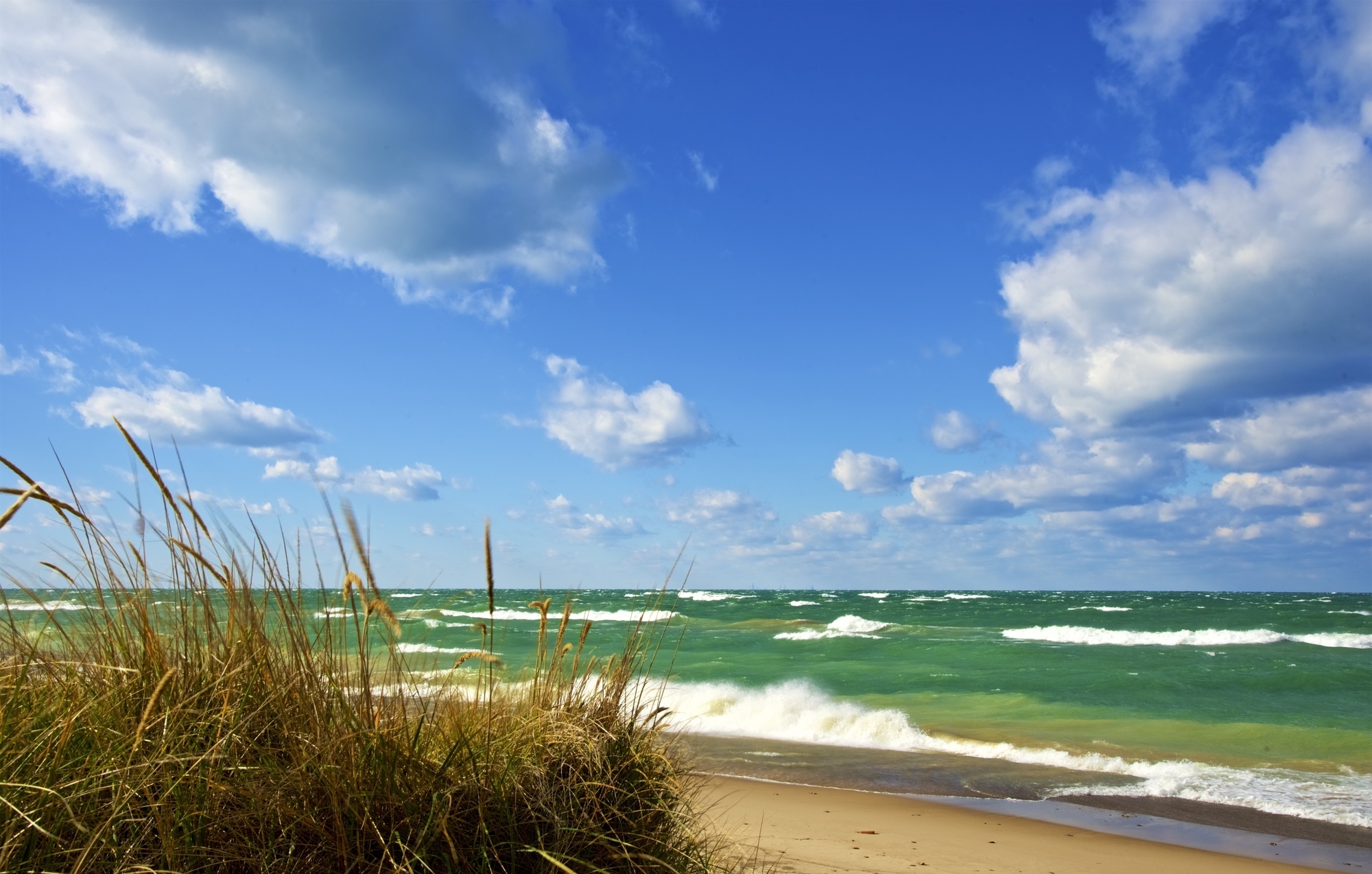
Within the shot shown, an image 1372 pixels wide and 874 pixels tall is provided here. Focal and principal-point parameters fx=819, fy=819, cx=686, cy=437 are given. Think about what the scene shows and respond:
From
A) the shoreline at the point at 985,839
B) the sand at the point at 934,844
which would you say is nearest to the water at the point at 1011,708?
the shoreline at the point at 985,839

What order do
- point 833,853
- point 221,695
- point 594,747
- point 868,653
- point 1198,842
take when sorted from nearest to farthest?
1. point 221,695
2. point 594,747
3. point 833,853
4. point 1198,842
5. point 868,653

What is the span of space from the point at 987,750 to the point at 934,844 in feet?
15.3

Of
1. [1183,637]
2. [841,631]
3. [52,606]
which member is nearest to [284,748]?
[52,606]

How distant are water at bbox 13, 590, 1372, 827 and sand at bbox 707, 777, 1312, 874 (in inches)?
41.7

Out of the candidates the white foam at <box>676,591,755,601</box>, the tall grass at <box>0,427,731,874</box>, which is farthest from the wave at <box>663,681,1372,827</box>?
the white foam at <box>676,591,755,601</box>

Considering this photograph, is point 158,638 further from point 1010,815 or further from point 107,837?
point 1010,815

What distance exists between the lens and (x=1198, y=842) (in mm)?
6980

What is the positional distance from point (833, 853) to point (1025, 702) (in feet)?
32.9

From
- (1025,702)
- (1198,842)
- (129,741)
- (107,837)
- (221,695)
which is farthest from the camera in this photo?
(1025,702)

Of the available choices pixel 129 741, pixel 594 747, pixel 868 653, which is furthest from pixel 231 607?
pixel 868 653

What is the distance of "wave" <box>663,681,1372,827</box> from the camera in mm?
8359

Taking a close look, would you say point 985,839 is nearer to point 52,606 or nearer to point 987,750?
point 987,750

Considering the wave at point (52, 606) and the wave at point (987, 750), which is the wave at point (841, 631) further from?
the wave at point (52, 606)

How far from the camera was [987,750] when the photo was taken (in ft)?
35.1
